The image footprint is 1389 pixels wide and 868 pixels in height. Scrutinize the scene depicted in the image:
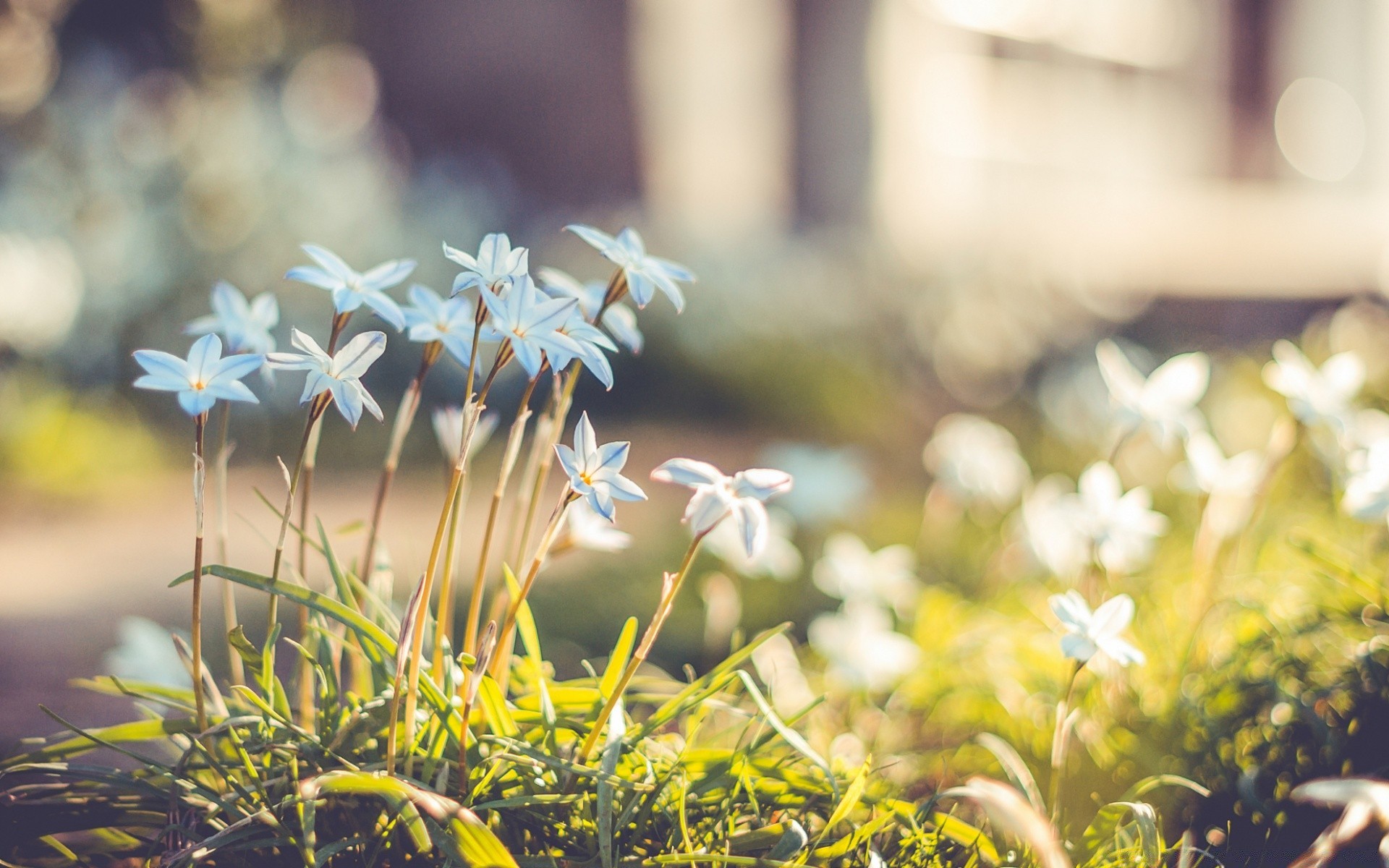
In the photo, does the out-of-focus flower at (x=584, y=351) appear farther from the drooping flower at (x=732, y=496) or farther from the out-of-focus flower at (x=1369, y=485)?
the out-of-focus flower at (x=1369, y=485)

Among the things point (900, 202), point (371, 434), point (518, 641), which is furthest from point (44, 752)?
point (900, 202)

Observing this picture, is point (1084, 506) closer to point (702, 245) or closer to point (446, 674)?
point (446, 674)

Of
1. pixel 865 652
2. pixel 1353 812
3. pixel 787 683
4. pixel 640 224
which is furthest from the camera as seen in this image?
pixel 640 224

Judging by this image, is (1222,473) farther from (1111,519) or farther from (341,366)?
(341,366)

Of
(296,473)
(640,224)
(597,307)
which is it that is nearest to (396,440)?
(296,473)

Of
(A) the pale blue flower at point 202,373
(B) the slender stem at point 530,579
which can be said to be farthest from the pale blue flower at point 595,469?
(A) the pale blue flower at point 202,373

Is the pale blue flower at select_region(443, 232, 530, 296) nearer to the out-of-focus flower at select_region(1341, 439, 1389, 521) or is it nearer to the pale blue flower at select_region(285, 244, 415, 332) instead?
the pale blue flower at select_region(285, 244, 415, 332)
